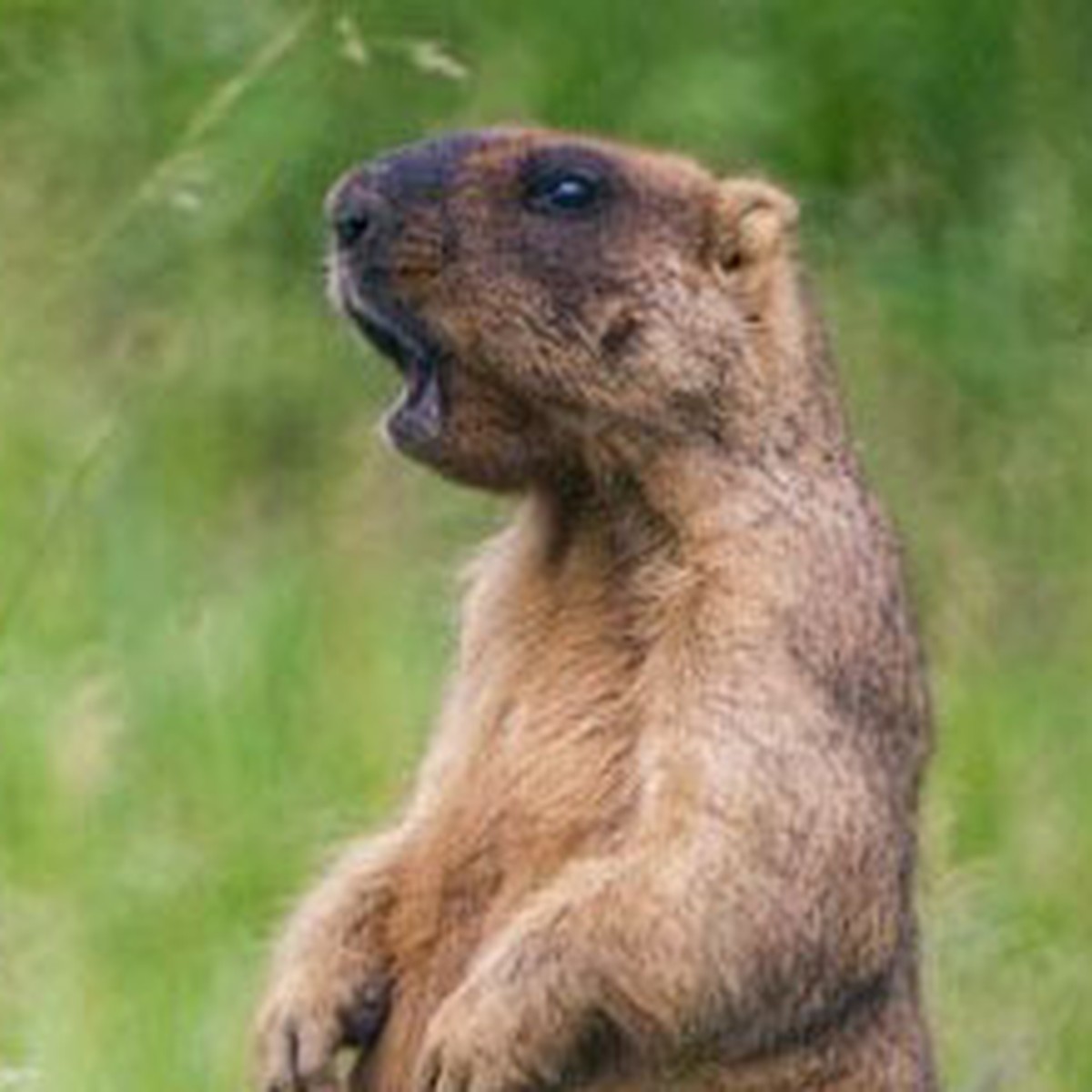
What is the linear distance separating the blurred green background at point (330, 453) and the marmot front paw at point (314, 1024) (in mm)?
638

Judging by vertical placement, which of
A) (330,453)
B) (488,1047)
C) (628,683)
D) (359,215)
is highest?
(359,215)

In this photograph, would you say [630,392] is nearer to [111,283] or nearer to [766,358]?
[766,358]

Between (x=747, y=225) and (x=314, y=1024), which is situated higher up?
(x=747, y=225)

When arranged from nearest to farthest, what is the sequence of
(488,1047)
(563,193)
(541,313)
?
(488,1047) → (541,313) → (563,193)

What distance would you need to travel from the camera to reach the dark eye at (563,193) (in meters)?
9.52

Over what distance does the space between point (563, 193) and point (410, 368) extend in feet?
0.91

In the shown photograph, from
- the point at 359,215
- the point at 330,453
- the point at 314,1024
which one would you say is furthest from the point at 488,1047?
the point at 330,453

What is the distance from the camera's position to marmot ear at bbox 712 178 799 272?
953 cm

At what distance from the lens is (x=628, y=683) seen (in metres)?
9.33

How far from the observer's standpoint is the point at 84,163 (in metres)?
13.2

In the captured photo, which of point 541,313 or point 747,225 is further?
point 747,225

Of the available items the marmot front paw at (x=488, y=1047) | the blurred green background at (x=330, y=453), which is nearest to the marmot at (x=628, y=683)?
the marmot front paw at (x=488, y=1047)

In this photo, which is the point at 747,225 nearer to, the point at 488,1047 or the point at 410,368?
the point at 410,368

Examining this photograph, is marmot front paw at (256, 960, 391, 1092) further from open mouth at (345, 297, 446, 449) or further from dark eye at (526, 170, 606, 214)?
dark eye at (526, 170, 606, 214)
